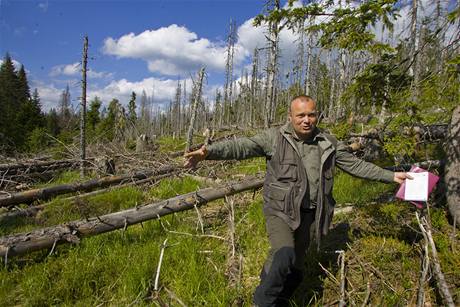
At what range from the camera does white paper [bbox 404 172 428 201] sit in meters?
3.46

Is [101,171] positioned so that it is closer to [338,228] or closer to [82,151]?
[82,151]

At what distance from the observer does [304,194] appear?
10.9ft

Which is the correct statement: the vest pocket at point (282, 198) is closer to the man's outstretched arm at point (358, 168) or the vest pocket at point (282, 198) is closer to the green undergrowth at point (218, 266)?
the green undergrowth at point (218, 266)

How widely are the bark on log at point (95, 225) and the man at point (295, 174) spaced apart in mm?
2249

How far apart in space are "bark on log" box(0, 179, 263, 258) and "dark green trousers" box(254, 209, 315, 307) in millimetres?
2511

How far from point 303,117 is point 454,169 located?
275cm

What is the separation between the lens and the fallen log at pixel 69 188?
24.8 ft

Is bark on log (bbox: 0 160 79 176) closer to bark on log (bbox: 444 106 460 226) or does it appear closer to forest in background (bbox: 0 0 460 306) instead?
forest in background (bbox: 0 0 460 306)

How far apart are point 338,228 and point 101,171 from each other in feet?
25.3

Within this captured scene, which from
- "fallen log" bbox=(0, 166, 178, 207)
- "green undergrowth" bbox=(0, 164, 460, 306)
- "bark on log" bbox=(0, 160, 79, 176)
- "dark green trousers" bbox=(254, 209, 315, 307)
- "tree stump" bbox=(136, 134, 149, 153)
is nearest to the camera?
"dark green trousers" bbox=(254, 209, 315, 307)

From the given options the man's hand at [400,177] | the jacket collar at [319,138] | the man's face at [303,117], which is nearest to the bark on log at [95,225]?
the jacket collar at [319,138]

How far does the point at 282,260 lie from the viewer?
117 inches

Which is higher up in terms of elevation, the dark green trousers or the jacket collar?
the jacket collar

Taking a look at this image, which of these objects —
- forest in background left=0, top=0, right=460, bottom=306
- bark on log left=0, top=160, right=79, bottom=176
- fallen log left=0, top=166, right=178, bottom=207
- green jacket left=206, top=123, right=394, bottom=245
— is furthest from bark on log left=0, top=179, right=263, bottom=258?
bark on log left=0, top=160, right=79, bottom=176
